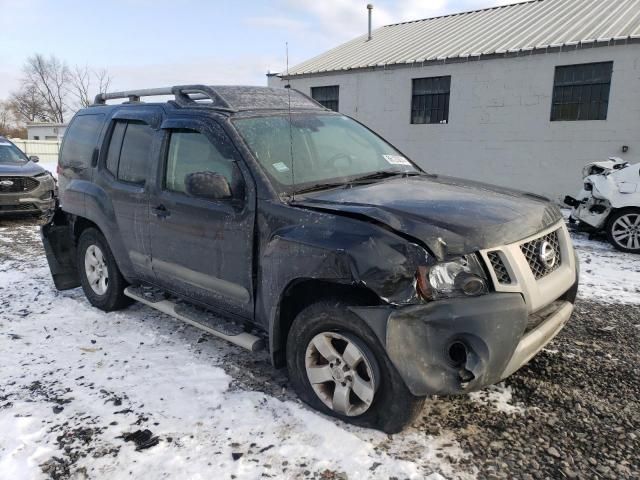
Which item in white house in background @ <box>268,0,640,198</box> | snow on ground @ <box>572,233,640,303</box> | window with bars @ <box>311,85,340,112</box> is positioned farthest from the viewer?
window with bars @ <box>311,85,340,112</box>

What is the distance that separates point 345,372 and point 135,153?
2.69 m

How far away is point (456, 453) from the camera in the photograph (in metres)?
2.60

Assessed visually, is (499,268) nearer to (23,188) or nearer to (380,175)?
(380,175)

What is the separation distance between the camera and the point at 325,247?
2.63 meters

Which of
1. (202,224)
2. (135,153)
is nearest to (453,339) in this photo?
(202,224)

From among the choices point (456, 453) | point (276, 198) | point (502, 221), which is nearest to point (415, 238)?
point (502, 221)

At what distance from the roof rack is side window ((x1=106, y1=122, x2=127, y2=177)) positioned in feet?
1.22

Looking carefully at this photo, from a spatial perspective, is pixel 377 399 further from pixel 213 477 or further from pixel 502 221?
pixel 502 221

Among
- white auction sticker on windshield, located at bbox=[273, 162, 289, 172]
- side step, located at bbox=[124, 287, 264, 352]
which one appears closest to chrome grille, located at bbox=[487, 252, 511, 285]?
white auction sticker on windshield, located at bbox=[273, 162, 289, 172]

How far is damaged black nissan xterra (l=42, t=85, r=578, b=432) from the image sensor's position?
244 cm

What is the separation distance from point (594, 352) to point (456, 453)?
1.83 m

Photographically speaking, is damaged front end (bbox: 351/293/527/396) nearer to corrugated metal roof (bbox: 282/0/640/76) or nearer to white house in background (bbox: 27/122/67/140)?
corrugated metal roof (bbox: 282/0/640/76)

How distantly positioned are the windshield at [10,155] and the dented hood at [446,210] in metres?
9.85

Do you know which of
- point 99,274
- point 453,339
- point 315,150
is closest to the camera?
point 453,339
